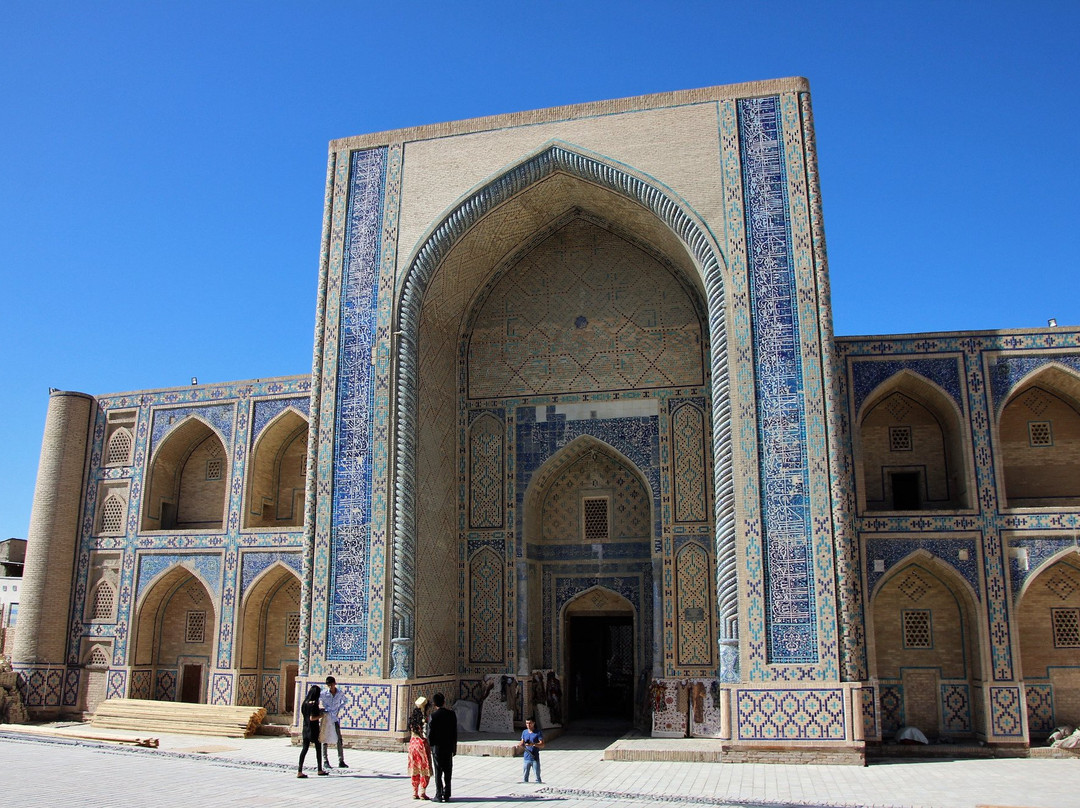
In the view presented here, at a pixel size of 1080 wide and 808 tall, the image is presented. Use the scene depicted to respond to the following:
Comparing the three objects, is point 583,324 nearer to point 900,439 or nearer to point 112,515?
point 900,439

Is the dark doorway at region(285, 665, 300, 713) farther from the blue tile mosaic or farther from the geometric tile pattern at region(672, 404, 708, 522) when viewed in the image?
the blue tile mosaic

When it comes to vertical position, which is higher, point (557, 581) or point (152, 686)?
point (557, 581)

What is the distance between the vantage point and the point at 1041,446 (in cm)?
1134

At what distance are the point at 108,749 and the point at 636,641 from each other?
19.0 ft

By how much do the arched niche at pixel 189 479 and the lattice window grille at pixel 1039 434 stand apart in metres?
10.3

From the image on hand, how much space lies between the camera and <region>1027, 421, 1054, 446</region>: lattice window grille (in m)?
11.3

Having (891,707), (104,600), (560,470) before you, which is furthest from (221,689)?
(891,707)

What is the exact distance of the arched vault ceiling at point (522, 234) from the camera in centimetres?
1120

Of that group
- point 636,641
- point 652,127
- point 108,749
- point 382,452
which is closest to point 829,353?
point 652,127

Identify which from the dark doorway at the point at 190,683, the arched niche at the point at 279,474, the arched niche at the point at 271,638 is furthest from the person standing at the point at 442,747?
the dark doorway at the point at 190,683

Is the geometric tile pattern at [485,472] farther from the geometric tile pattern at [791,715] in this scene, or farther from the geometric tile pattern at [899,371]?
the geometric tile pattern at [899,371]

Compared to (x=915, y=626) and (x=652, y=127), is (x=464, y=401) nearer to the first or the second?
(x=652, y=127)

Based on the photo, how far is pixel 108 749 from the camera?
1016 centimetres

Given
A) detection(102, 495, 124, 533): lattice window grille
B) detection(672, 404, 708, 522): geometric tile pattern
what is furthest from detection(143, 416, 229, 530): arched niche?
detection(672, 404, 708, 522): geometric tile pattern
